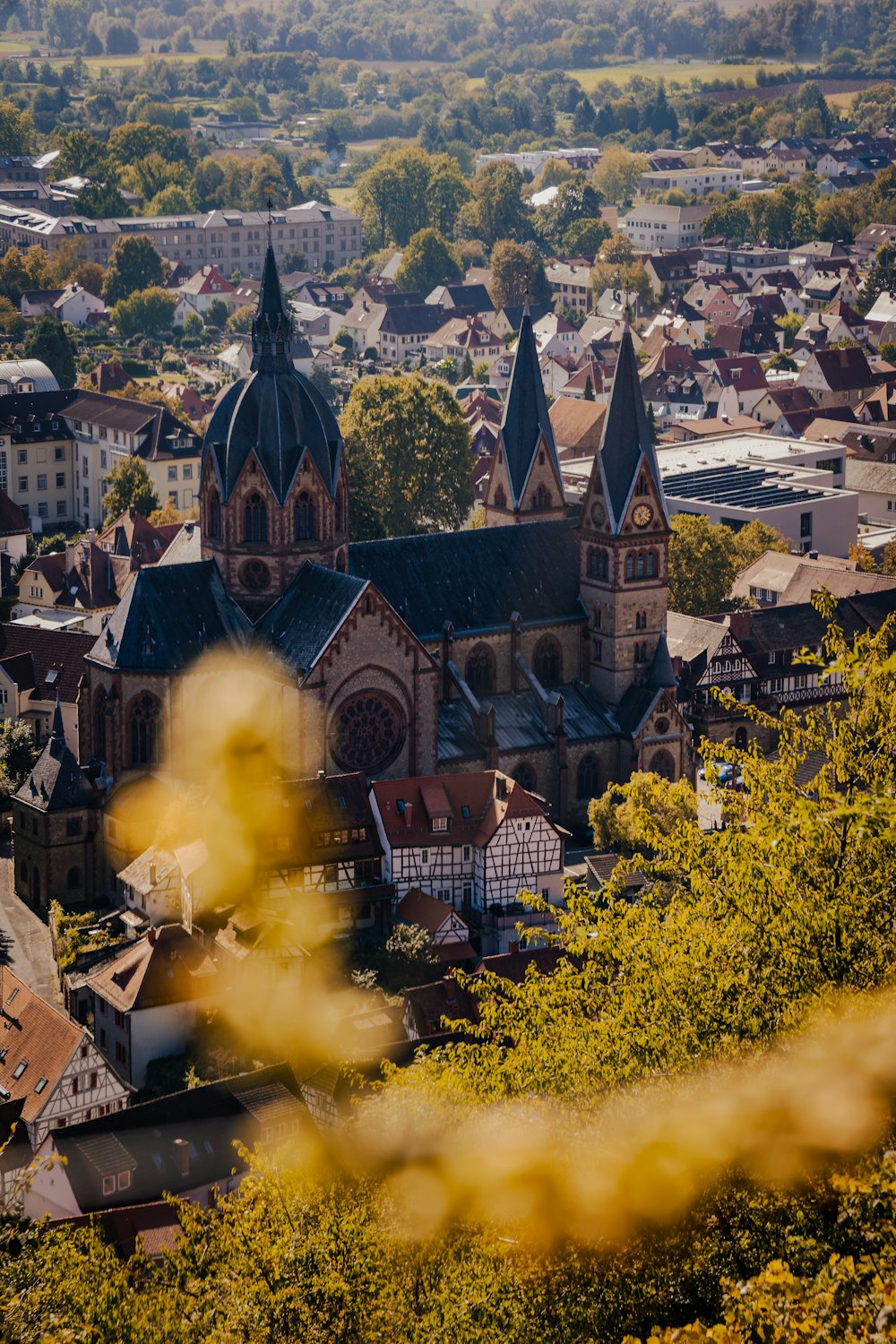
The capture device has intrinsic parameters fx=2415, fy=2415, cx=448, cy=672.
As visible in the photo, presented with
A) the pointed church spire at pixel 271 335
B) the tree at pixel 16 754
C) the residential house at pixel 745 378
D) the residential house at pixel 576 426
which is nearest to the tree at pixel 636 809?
the pointed church spire at pixel 271 335

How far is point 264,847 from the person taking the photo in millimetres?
78562

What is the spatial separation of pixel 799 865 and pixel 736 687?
63857 mm

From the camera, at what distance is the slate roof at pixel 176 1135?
6366 cm

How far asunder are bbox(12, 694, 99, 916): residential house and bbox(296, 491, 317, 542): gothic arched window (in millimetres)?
10856

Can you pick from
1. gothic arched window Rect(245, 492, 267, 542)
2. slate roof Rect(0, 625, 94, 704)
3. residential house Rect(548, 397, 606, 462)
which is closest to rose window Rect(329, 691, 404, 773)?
gothic arched window Rect(245, 492, 267, 542)

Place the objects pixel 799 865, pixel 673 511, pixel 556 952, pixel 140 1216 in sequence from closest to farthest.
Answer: pixel 799 865, pixel 140 1216, pixel 556 952, pixel 673 511

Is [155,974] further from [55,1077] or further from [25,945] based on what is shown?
[25,945]

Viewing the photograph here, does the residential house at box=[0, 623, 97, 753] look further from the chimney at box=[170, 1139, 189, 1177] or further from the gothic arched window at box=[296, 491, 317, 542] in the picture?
the chimney at box=[170, 1139, 189, 1177]

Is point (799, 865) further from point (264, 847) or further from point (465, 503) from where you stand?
point (465, 503)

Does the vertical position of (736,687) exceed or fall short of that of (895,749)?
it falls short

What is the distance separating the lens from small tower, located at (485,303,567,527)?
9669 centimetres

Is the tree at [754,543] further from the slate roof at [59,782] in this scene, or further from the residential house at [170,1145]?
the residential house at [170,1145]

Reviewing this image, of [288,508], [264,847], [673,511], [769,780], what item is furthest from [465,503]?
[769,780]

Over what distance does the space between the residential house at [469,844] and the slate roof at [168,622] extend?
8.76 metres
